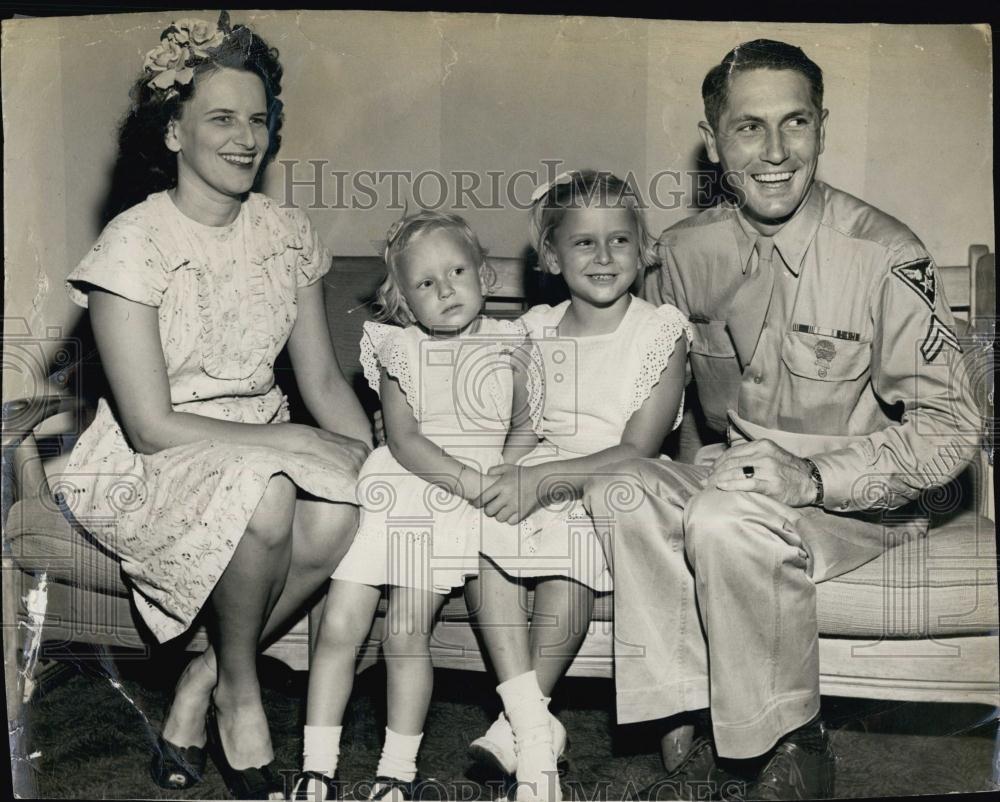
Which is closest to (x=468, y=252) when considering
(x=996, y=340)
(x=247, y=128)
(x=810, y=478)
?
(x=247, y=128)

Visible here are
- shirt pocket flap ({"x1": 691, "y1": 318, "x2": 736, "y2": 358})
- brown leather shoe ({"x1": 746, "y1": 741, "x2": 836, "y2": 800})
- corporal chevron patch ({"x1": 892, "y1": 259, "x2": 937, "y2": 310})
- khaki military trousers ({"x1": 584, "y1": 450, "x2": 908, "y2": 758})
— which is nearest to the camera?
khaki military trousers ({"x1": 584, "y1": 450, "x2": 908, "y2": 758})

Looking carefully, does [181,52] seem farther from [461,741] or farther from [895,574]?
[895,574]

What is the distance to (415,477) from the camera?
278 cm

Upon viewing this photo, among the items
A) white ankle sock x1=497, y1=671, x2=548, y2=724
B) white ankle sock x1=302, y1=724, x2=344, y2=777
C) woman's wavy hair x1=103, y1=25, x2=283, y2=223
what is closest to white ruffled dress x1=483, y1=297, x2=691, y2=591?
white ankle sock x1=497, y1=671, x2=548, y2=724

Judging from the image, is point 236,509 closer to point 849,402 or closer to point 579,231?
point 579,231

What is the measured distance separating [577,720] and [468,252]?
1.25m

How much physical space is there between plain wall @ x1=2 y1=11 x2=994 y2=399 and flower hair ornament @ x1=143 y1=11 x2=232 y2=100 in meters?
0.08

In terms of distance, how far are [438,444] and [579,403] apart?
1.21ft

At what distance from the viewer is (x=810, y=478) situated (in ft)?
9.16

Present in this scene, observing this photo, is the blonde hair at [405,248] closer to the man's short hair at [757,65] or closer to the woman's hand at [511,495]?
the woman's hand at [511,495]

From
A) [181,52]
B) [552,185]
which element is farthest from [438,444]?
[181,52]

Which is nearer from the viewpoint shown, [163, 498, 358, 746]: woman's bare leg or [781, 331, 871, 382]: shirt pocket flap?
[163, 498, 358, 746]: woman's bare leg

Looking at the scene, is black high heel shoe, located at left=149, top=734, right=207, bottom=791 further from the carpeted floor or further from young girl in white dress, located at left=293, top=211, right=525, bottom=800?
young girl in white dress, located at left=293, top=211, right=525, bottom=800

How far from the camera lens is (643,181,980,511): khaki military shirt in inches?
112
